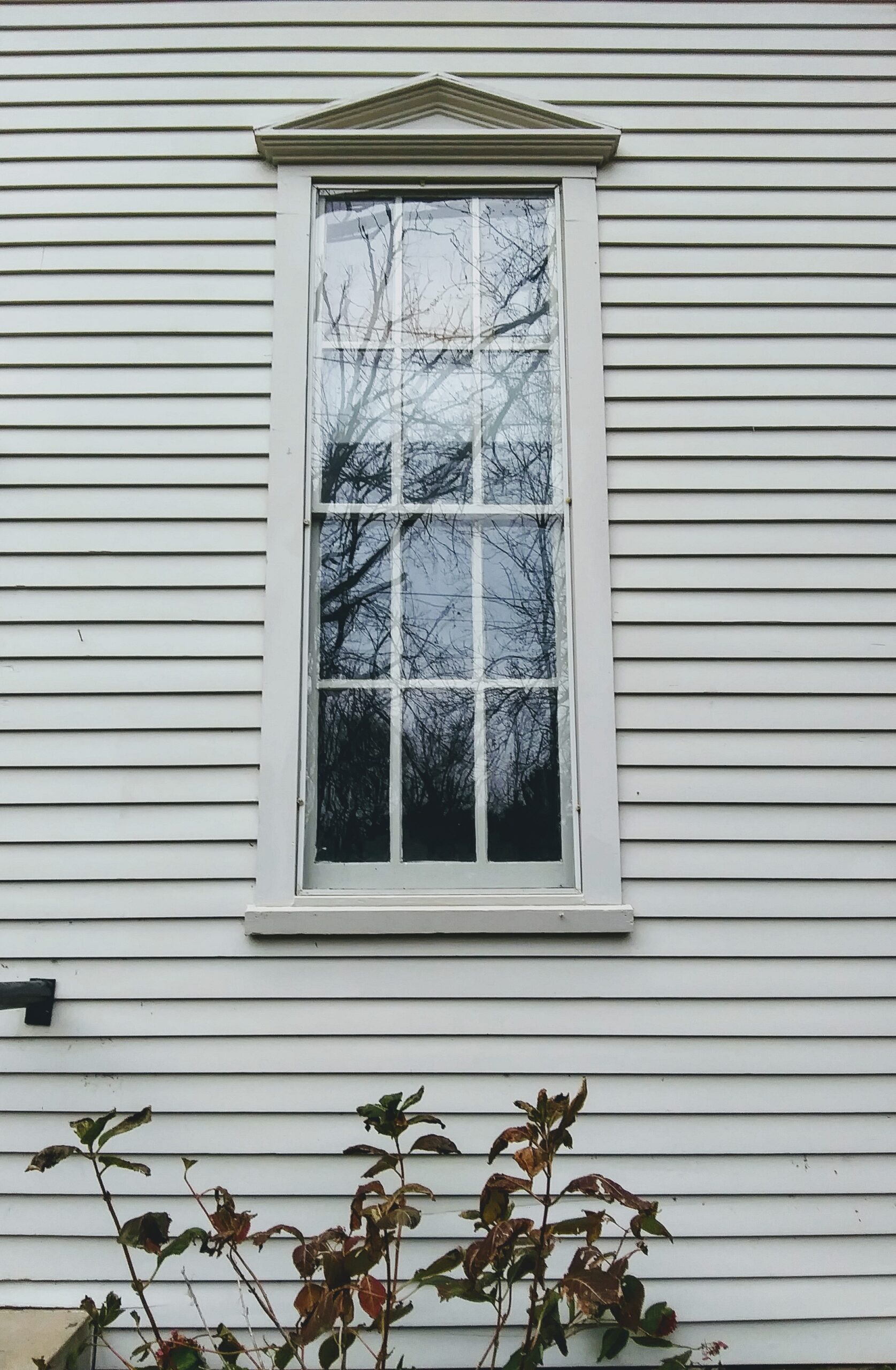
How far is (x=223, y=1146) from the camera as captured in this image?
2346 mm

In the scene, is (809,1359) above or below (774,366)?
below

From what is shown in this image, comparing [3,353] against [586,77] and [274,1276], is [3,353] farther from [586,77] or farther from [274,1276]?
[274,1276]

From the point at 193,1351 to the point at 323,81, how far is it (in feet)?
11.6

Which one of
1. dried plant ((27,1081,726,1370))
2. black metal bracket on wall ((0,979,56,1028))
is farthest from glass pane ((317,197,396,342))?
dried plant ((27,1081,726,1370))

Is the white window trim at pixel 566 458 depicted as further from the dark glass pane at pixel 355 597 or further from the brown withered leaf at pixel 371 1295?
the brown withered leaf at pixel 371 1295

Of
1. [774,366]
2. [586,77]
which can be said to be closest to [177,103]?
[586,77]

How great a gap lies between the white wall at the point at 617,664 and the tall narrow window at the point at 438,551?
0.21 m

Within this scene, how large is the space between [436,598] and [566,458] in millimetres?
577

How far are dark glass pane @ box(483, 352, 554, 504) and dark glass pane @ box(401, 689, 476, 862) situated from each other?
65cm

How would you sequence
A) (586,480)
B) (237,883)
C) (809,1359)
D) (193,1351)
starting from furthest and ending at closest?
(586,480), (237,883), (809,1359), (193,1351)

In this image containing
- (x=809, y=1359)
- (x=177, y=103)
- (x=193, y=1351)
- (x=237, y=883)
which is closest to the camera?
(x=193, y=1351)

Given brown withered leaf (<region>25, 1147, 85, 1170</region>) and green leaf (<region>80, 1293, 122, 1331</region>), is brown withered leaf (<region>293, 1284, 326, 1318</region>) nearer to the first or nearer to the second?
green leaf (<region>80, 1293, 122, 1331</region>)

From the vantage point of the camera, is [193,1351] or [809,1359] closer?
[193,1351]

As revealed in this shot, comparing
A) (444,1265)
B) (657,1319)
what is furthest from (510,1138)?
(657,1319)
